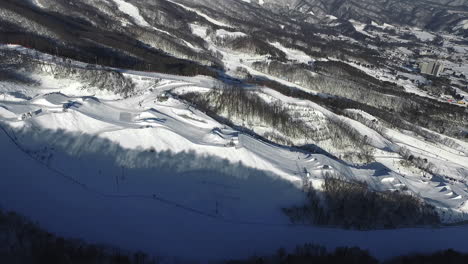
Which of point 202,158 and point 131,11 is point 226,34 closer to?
point 131,11

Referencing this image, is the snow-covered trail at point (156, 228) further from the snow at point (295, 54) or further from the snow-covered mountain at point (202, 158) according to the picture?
the snow at point (295, 54)

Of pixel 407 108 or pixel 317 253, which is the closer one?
pixel 317 253

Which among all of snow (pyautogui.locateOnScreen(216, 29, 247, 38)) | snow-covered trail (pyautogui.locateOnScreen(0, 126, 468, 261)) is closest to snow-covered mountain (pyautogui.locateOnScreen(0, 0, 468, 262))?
snow-covered trail (pyautogui.locateOnScreen(0, 126, 468, 261))

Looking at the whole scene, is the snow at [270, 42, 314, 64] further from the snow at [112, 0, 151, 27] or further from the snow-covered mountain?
the snow at [112, 0, 151, 27]

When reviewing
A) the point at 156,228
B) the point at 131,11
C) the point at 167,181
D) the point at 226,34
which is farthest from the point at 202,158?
the point at 131,11

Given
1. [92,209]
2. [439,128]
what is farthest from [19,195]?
[439,128]

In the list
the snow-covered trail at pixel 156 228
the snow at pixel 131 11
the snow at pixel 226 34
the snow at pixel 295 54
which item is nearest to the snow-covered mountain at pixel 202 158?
the snow-covered trail at pixel 156 228

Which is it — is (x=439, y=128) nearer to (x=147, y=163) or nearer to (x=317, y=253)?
(x=317, y=253)
